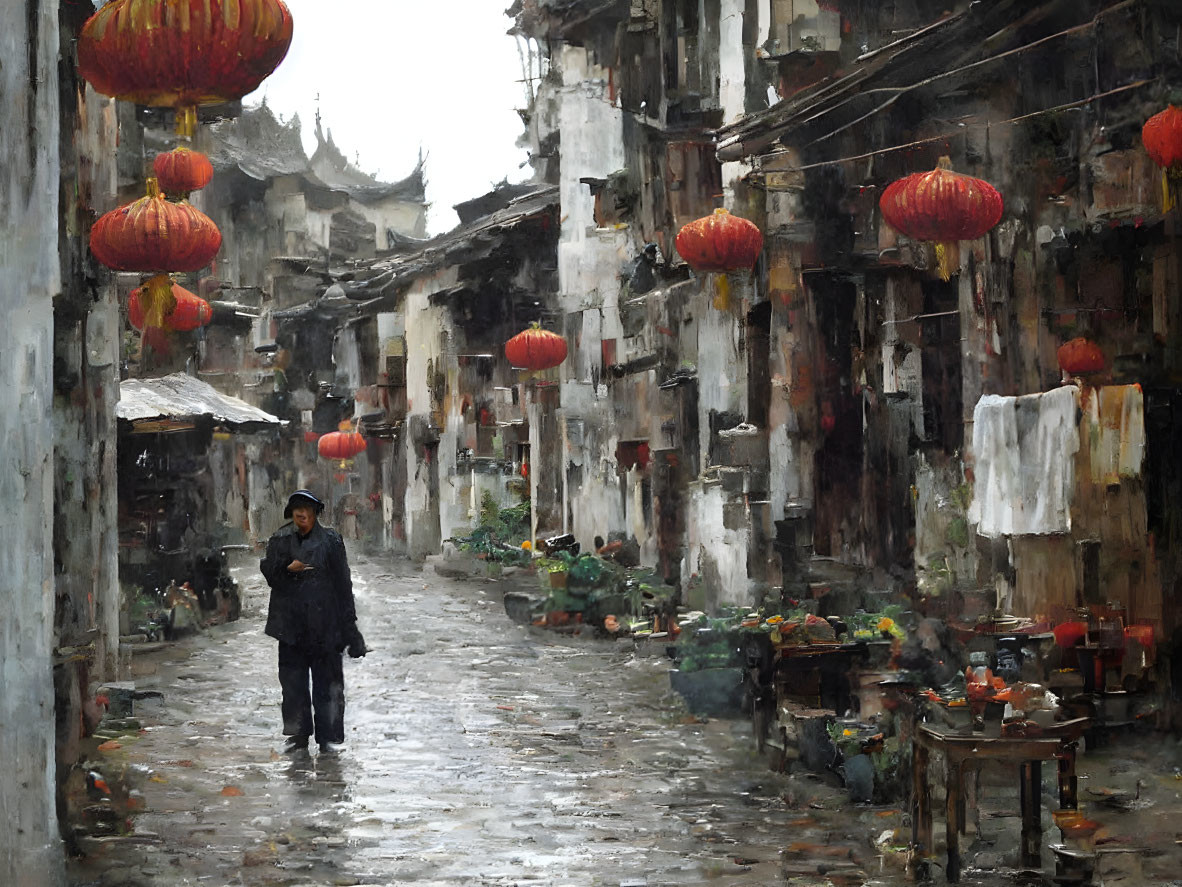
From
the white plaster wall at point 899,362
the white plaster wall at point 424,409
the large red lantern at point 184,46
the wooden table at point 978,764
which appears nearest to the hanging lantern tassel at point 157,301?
the large red lantern at point 184,46

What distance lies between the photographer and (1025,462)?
468 inches

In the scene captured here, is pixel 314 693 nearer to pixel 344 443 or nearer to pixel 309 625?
pixel 309 625

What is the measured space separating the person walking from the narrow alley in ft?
1.04

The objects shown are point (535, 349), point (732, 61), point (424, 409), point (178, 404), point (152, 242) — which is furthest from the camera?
point (424, 409)

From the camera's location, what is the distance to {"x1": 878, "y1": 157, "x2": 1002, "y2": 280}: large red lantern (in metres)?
10.7

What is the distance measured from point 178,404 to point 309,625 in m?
10.0

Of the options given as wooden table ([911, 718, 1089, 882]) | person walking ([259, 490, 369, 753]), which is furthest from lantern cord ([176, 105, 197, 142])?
wooden table ([911, 718, 1089, 882])

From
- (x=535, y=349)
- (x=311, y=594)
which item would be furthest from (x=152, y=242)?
(x=535, y=349)

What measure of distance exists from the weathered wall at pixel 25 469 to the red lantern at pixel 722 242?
8529 mm

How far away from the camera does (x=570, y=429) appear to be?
26672 mm

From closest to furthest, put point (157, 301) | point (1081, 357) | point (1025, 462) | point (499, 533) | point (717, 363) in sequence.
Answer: point (157, 301) → point (1025, 462) → point (1081, 357) → point (717, 363) → point (499, 533)

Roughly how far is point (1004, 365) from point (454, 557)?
2127 cm

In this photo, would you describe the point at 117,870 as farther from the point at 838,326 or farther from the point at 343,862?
the point at 838,326

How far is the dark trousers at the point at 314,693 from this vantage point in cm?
1129
